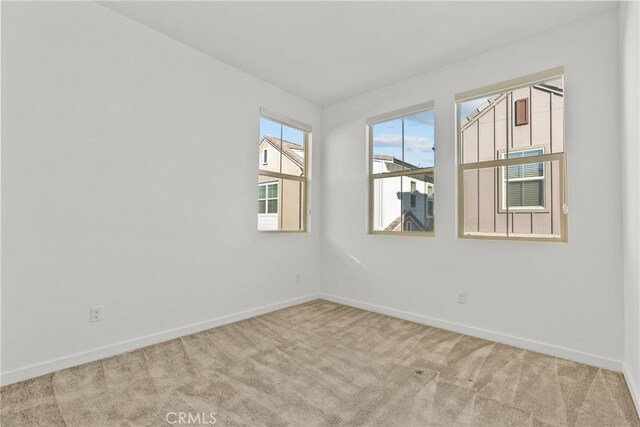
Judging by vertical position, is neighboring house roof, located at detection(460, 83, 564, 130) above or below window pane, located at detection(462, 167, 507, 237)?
above

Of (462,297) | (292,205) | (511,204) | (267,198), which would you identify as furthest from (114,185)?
(511,204)

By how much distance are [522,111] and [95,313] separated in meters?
4.14

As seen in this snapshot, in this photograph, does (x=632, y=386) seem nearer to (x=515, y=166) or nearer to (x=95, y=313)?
(x=515, y=166)

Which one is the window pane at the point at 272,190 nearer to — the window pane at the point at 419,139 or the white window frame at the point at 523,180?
the window pane at the point at 419,139

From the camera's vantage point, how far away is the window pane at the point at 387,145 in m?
3.93

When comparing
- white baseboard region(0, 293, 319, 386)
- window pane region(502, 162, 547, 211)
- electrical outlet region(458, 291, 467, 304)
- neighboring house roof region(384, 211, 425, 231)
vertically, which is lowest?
white baseboard region(0, 293, 319, 386)

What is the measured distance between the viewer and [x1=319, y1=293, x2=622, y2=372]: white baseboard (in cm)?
246

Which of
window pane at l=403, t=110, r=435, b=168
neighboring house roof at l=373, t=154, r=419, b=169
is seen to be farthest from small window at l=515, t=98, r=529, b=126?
neighboring house roof at l=373, t=154, r=419, b=169

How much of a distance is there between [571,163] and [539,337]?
1.52 metres

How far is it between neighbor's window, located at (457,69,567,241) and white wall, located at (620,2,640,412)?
446 millimetres

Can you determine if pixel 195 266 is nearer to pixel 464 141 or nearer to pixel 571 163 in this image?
pixel 464 141

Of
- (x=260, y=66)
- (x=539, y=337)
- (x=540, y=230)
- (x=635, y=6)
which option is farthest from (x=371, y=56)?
(x=539, y=337)

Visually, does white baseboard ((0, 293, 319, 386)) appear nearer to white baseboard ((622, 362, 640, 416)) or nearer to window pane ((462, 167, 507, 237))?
window pane ((462, 167, 507, 237))

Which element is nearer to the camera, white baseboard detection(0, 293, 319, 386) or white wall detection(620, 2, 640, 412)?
white wall detection(620, 2, 640, 412)
